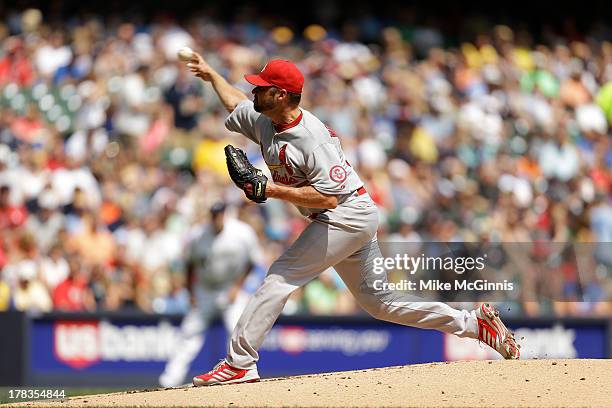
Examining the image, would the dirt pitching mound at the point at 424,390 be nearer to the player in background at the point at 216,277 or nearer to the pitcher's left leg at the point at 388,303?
the pitcher's left leg at the point at 388,303

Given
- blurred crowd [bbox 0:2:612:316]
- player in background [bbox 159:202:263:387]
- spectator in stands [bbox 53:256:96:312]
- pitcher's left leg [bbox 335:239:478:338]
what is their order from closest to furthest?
pitcher's left leg [bbox 335:239:478:338], player in background [bbox 159:202:263:387], spectator in stands [bbox 53:256:96:312], blurred crowd [bbox 0:2:612:316]

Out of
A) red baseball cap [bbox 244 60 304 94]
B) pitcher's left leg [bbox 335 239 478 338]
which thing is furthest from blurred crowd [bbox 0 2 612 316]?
red baseball cap [bbox 244 60 304 94]

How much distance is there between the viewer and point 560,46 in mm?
19125

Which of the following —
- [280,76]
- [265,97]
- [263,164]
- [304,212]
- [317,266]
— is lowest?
[317,266]

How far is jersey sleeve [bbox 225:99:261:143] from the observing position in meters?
7.96

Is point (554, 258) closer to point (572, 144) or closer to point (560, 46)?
point (572, 144)

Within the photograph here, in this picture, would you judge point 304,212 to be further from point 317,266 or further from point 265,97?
point 265,97

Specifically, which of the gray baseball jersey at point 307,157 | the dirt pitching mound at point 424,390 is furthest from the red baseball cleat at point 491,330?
the gray baseball jersey at point 307,157

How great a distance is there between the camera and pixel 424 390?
7652mm

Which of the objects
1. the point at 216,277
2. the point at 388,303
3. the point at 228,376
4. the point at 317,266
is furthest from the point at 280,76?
the point at 216,277

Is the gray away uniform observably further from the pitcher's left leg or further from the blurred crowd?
the blurred crowd

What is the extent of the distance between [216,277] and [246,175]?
5.03 meters

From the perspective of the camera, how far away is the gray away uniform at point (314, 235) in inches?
300

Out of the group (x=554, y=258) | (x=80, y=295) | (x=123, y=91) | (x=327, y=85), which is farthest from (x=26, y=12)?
(x=554, y=258)
